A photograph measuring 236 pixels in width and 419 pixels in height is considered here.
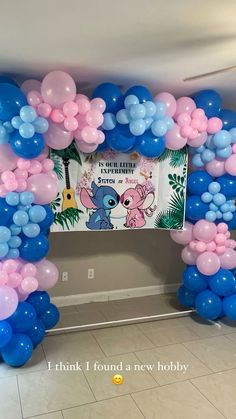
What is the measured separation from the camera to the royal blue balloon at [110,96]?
8.28 feet

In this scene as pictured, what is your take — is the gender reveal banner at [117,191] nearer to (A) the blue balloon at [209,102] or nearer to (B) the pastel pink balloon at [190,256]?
(B) the pastel pink balloon at [190,256]

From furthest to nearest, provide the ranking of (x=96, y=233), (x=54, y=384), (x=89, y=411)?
(x=96, y=233) < (x=54, y=384) < (x=89, y=411)

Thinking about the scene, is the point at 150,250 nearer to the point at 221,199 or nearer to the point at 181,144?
the point at 221,199

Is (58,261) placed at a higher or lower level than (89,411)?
higher

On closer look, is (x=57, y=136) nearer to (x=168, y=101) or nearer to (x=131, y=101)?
(x=131, y=101)

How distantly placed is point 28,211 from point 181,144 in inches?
53.0

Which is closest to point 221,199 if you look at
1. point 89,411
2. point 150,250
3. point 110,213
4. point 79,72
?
point 110,213

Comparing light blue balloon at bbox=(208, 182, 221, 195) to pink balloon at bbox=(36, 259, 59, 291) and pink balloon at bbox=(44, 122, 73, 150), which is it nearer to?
pink balloon at bbox=(44, 122, 73, 150)

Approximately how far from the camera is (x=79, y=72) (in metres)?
2.47

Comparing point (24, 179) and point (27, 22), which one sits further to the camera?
point (24, 179)

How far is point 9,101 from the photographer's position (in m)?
2.19

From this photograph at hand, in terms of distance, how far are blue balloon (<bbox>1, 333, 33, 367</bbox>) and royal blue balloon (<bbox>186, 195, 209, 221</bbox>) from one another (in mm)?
1713

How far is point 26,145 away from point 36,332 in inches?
55.0

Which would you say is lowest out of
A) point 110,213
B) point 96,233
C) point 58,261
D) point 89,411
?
point 89,411
